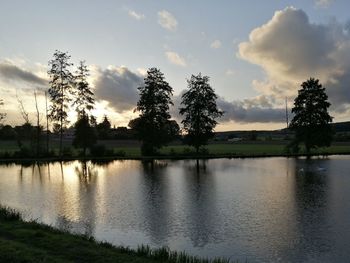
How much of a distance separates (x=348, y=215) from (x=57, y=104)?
55.9m

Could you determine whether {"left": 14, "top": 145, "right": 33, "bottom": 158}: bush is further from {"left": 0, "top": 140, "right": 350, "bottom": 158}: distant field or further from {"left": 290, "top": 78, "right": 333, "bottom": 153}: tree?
{"left": 290, "top": 78, "right": 333, "bottom": 153}: tree

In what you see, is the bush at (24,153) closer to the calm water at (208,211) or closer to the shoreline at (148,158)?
the shoreline at (148,158)

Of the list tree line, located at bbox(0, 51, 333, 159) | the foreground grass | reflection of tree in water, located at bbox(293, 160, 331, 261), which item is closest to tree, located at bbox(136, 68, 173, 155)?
tree line, located at bbox(0, 51, 333, 159)

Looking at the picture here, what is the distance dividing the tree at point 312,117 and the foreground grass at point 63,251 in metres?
59.9

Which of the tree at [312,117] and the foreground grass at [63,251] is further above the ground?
the tree at [312,117]

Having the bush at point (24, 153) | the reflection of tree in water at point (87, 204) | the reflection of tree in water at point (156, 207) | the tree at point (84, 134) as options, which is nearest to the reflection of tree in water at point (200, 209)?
the reflection of tree in water at point (156, 207)

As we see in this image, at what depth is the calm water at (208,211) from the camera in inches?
583

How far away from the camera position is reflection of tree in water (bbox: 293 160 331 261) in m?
14.3

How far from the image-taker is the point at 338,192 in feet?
89.9

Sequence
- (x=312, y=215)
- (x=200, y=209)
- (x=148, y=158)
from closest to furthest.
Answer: (x=312, y=215), (x=200, y=209), (x=148, y=158)

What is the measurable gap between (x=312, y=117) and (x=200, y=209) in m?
52.2

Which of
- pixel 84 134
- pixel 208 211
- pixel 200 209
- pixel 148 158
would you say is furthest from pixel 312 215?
pixel 84 134

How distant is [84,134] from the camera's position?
66.9 metres

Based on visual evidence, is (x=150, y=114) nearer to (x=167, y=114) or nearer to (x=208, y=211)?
(x=167, y=114)
